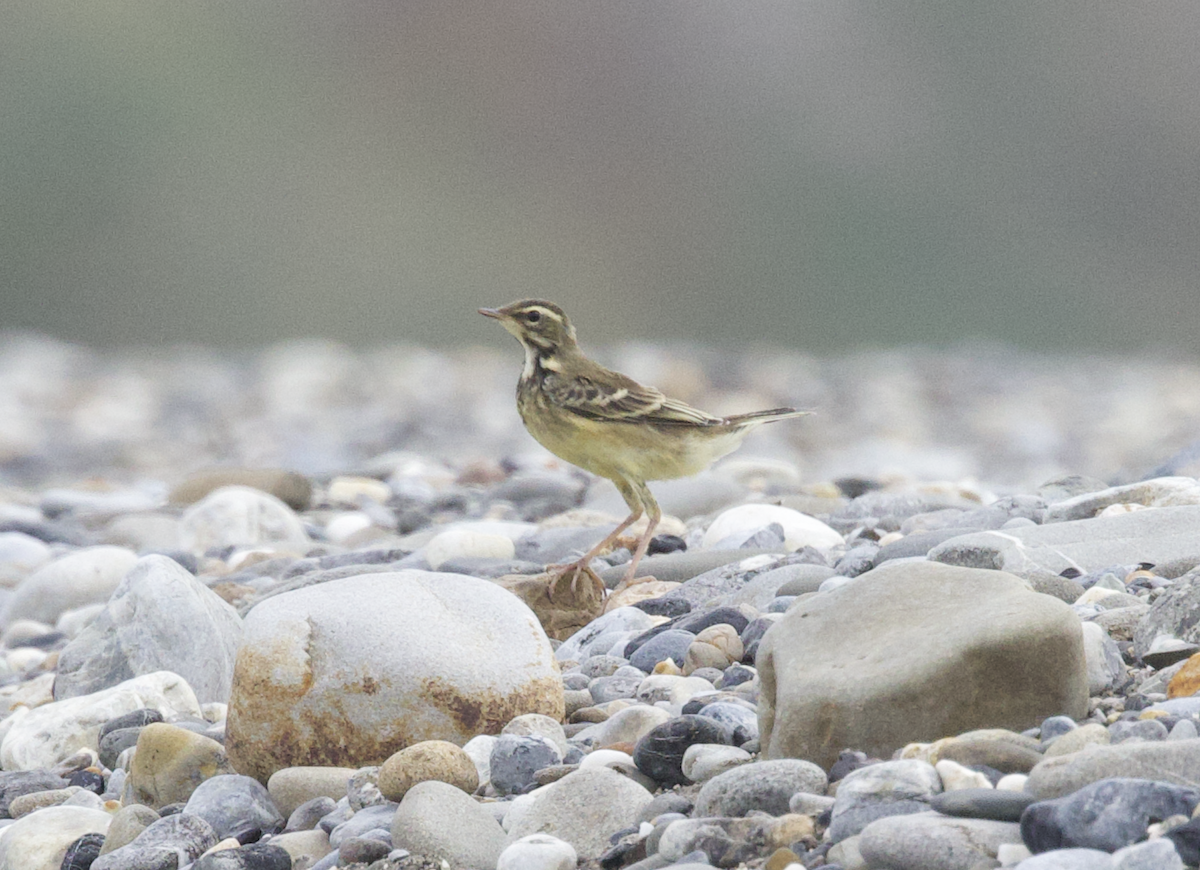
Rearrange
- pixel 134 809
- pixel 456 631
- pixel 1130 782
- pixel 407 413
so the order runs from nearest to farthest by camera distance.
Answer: pixel 1130 782 → pixel 134 809 → pixel 456 631 → pixel 407 413

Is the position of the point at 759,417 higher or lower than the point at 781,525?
higher

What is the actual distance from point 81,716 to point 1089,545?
389 centimetres

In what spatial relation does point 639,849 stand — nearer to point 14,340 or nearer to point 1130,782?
point 1130,782

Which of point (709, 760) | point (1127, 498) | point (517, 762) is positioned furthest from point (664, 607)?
point (1127, 498)

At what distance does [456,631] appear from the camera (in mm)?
4715

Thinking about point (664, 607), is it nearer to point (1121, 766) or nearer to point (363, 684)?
point (363, 684)

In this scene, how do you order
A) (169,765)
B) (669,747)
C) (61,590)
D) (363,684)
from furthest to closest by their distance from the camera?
(61,590) < (169,765) < (363,684) < (669,747)

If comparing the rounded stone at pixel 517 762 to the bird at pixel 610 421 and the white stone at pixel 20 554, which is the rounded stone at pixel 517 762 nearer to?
the bird at pixel 610 421

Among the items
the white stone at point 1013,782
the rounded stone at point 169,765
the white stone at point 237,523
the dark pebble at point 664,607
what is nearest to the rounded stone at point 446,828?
the rounded stone at point 169,765

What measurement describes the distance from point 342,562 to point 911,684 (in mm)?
4807

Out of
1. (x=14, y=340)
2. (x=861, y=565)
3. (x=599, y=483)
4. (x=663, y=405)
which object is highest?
(x=14, y=340)

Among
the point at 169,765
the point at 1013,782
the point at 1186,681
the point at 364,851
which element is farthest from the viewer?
the point at 169,765

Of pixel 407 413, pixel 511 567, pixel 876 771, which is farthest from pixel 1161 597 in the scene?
pixel 407 413

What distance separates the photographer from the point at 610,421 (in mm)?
7113
